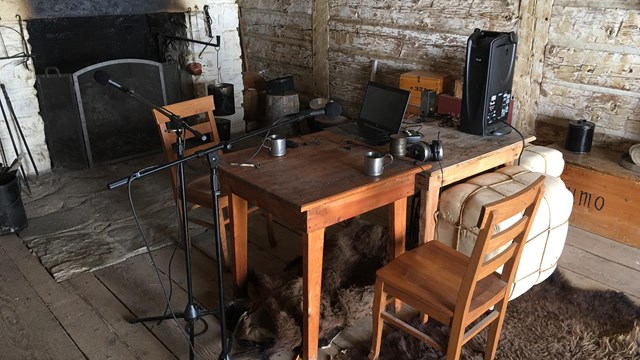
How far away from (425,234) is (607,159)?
1.57 m

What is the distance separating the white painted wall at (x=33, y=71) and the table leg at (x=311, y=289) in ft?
9.93

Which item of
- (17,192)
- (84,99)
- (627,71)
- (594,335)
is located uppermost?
(627,71)

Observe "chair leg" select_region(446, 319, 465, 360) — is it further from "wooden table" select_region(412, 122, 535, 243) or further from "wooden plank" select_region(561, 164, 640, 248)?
"wooden plank" select_region(561, 164, 640, 248)

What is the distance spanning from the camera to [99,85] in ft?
13.7

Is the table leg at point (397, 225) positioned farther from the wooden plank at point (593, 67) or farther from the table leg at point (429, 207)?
the wooden plank at point (593, 67)

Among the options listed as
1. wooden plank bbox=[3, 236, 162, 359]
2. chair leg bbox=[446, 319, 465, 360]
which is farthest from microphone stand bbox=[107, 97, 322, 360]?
chair leg bbox=[446, 319, 465, 360]

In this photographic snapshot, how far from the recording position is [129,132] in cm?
451

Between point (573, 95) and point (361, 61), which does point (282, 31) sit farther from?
point (573, 95)

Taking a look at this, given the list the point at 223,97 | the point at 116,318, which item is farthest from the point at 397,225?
the point at 223,97

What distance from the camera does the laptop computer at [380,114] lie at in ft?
8.29

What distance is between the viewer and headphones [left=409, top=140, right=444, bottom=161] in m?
2.31

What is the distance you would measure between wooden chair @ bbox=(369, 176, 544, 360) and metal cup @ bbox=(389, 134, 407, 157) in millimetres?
433

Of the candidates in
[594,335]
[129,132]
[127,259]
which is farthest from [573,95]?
[129,132]

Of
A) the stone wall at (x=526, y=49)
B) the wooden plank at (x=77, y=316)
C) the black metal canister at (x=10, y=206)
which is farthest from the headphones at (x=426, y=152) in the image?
the black metal canister at (x=10, y=206)
